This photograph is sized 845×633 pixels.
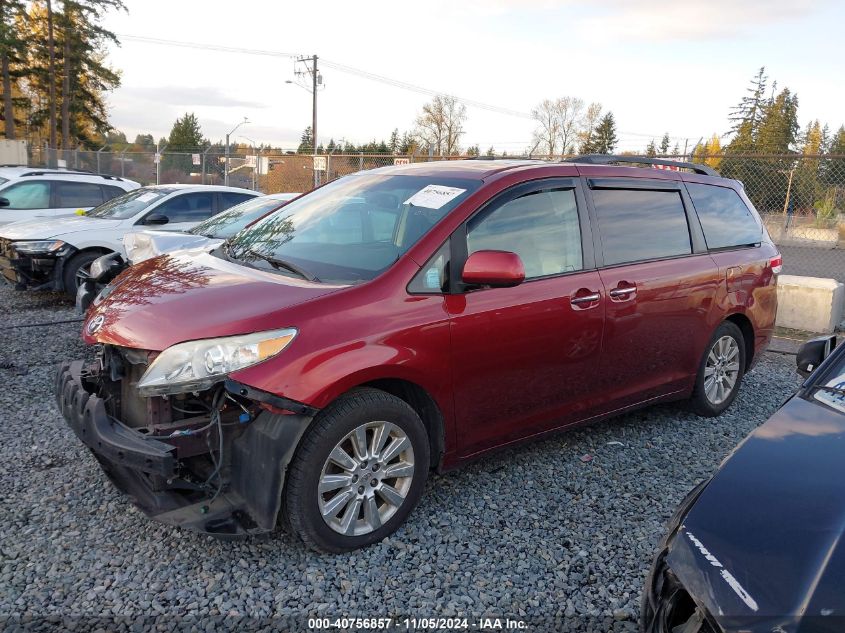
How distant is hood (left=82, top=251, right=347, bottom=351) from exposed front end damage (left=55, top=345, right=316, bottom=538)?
0.39ft

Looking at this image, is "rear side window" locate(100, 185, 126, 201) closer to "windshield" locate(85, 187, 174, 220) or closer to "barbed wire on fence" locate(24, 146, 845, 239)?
"windshield" locate(85, 187, 174, 220)

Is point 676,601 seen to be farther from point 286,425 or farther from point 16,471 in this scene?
point 16,471

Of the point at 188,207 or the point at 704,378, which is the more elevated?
the point at 188,207

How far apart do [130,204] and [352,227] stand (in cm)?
656

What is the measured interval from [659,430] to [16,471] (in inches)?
168

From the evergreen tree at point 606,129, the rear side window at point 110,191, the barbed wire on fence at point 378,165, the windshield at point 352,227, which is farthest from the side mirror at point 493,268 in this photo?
the evergreen tree at point 606,129

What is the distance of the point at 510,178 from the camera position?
373cm

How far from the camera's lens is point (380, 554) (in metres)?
3.15

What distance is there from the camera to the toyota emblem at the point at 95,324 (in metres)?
3.20

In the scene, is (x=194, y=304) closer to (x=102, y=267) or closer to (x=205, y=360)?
(x=205, y=360)

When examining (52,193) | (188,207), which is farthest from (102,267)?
(52,193)

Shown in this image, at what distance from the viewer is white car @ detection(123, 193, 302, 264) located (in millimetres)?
6910

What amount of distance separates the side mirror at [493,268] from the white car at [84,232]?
6342mm

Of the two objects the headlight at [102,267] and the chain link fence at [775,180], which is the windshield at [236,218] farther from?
the chain link fence at [775,180]
